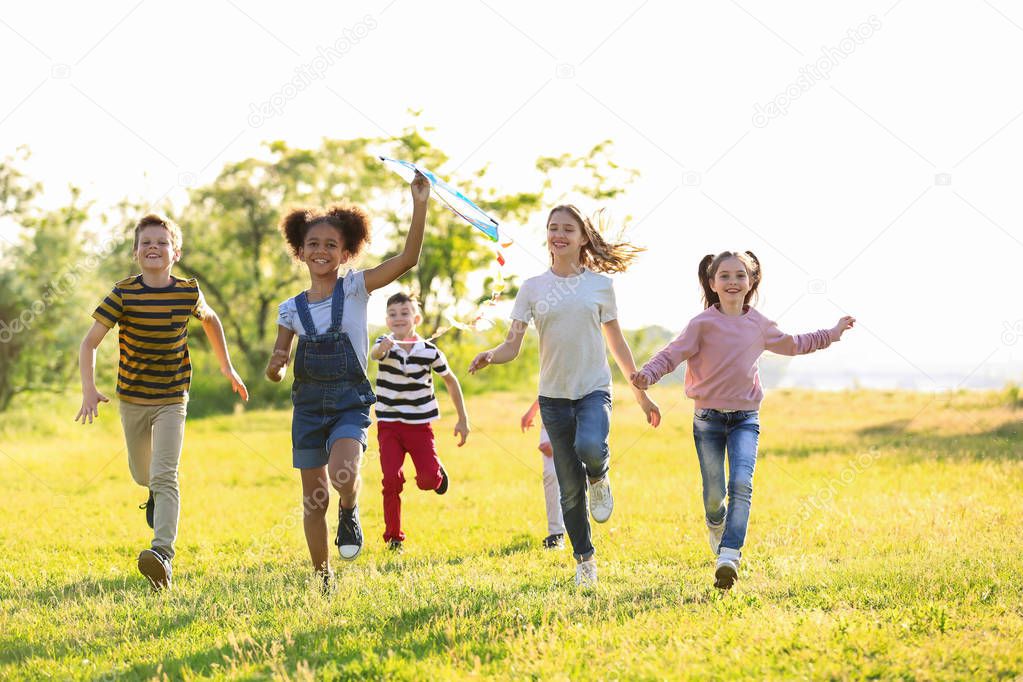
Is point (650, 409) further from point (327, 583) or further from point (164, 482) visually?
point (164, 482)

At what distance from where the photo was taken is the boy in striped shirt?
352 inches

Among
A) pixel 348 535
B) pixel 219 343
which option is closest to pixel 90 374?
pixel 219 343

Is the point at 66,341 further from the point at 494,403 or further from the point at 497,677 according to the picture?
the point at 497,677

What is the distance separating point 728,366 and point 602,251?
1144 mm

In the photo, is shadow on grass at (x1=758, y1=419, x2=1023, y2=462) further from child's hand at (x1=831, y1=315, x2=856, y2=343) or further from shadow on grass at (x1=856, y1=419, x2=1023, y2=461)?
child's hand at (x1=831, y1=315, x2=856, y2=343)

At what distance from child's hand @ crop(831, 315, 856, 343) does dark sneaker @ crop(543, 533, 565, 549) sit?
2989 mm

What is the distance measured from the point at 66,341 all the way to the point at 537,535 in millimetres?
22324

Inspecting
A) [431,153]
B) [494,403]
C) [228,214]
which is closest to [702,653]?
[494,403]

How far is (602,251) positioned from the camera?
7.11 m

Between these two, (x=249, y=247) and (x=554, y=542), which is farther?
(x=249, y=247)

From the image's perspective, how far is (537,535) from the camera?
9.58 m

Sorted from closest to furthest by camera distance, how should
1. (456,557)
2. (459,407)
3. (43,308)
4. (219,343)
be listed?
(219,343), (456,557), (459,407), (43,308)

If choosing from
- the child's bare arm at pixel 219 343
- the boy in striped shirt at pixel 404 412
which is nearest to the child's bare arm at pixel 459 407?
the boy in striped shirt at pixel 404 412

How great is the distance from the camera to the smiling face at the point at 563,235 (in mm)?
6824
